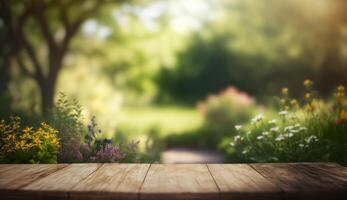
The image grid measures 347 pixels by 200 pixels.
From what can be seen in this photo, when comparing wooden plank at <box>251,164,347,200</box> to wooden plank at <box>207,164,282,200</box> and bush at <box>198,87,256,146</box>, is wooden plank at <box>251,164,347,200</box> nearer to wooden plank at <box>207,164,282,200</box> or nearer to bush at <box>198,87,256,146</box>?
wooden plank at <box>207,164,282,200</box>

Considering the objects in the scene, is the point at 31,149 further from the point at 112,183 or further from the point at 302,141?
the point at 302,141

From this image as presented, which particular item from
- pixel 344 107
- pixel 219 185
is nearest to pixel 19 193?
pixel 219 185

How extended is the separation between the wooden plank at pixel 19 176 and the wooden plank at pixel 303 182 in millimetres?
1785

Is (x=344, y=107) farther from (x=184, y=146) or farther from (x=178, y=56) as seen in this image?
(x=178, y=56)

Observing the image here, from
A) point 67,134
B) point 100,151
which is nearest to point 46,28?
point 67,134

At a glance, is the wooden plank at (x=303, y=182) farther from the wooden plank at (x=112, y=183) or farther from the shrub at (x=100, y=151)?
the shrub at (x=100, y=151)

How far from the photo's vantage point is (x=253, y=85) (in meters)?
34.2

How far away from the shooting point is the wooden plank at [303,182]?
319 cm

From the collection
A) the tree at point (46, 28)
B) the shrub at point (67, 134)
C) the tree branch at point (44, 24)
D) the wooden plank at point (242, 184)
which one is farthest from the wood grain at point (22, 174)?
the tree branch at point (44, 24)

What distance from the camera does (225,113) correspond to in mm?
17766

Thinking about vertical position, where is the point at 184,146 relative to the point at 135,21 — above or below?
below

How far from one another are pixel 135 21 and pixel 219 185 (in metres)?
13.8

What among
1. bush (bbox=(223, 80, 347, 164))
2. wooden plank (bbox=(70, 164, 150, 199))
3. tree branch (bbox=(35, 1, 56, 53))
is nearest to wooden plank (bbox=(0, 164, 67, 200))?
wooden plank (bbox=(70, 164, 150, 199))

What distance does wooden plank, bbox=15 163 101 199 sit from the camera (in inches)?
124
